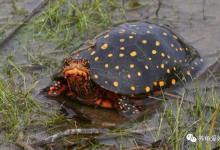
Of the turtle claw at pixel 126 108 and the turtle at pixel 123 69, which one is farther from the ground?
the turtle at pixel 123 69

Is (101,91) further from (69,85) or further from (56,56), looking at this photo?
(56,56)

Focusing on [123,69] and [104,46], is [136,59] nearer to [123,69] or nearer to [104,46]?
[123,69]

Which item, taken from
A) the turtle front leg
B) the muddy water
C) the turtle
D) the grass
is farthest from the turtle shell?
the grass

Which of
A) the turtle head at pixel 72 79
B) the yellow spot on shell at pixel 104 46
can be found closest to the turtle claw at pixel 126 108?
→ the turtle head at pixel 72 79

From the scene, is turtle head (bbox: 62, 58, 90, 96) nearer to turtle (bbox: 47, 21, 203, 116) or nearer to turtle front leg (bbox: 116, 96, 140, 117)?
turtle (bbox: 47, 21, 203, 116)

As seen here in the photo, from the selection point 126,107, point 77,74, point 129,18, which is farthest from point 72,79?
point 129,18

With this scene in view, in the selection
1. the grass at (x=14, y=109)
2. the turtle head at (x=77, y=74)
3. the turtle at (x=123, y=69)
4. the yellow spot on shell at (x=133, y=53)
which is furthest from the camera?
the yellow spot on shell at (x=133, y=53)

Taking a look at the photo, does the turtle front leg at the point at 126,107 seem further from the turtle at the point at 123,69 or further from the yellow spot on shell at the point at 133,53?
the yellow spot on shell at the point at 133,53
